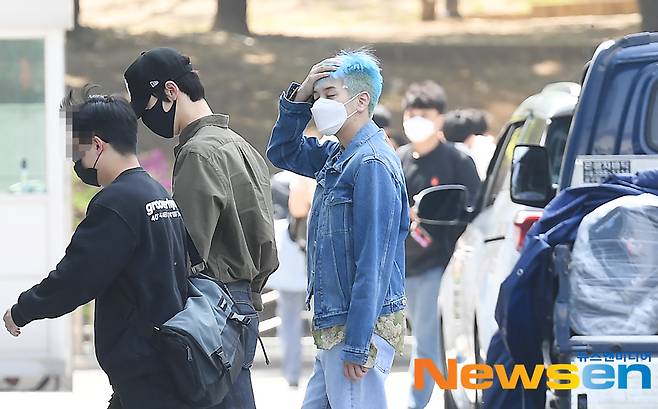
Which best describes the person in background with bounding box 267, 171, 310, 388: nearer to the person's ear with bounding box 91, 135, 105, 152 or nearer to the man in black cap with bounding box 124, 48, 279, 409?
the man in black cap with bounding box 124, 48, 279, 409

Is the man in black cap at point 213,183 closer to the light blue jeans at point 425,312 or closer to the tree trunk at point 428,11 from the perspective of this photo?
the light blue jeans at point 425,312

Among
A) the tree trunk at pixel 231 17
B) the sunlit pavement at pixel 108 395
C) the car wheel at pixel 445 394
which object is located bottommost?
the sunlit pavement at pixel 108 395

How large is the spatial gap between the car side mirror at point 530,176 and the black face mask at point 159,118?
1620 mm

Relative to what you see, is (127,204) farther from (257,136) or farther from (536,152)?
(257,136)

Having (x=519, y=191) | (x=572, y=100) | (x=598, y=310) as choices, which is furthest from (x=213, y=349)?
(x=572, y=100)

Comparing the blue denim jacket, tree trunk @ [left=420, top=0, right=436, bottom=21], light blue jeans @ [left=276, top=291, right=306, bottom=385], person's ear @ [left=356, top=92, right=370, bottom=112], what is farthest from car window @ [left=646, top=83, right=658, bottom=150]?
tree trunk @ [left=420, top=0, right=436, bottom=21]

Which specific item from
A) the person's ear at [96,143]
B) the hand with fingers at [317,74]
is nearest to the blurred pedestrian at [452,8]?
the hand with fingers at [317,74]

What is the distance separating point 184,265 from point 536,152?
1995mm

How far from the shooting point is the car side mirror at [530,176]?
6.02 metres

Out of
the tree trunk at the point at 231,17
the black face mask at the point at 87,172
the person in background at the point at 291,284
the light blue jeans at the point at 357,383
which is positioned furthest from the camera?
the tree trunk at the point at 231,17

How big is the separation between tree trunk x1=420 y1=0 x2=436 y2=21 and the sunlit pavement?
1663 centimetres

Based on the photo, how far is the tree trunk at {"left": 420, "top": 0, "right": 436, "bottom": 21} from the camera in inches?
1048

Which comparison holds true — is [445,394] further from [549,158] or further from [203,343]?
[203,343]

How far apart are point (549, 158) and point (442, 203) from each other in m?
1.54
